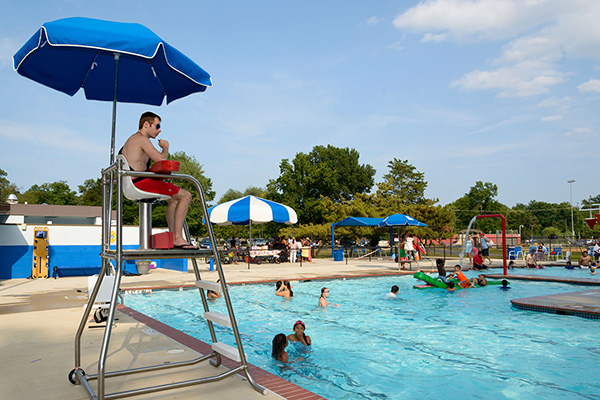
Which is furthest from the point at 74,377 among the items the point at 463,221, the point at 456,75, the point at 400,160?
the point at 463,221

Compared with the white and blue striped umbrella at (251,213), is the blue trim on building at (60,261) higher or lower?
lower

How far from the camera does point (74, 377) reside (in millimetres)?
3666

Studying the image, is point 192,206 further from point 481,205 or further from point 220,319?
point 481,205

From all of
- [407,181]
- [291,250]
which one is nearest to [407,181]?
[407,181]

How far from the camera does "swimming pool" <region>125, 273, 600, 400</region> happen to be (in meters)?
5.57

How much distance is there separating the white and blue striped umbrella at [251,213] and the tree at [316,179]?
108ft

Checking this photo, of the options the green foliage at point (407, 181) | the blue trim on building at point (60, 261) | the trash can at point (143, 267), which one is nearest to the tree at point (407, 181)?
the green foliage at point (407, 181)

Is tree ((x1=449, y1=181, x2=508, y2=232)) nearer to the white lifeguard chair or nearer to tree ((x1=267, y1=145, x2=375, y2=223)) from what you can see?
tree ((x1=267, y1=145, x2=375, y2=223))

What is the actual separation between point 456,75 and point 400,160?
128 ft

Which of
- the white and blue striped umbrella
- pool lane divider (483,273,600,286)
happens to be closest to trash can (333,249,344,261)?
the white and blue striped umbrella

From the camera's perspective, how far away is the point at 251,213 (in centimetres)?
1967

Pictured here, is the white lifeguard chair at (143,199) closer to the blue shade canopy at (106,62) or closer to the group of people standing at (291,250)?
the blue shade canopy at (106,62)

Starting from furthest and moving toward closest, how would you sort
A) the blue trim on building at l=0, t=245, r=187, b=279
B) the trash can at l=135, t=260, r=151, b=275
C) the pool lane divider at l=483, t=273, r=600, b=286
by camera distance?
the blue trim on building at l=0, t=245, r=187, b=279, the pool lane divider at l=483, t=273, r=600, b=286, the trash can at l=135, t=260, r=151, b=275

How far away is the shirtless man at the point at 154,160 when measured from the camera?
3596 mm
